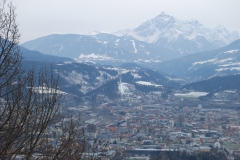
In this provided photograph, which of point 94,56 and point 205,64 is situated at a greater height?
point 94,56

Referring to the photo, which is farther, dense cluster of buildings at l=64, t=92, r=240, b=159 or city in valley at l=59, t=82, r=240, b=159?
dense cluster of buildings at l=64, t=92, r=240, b=159

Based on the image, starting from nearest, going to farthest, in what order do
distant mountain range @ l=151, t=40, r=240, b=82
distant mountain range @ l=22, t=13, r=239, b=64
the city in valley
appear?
1. the city in valley
2. distant mountain range @ l=151, t=40, r=240, b=82
3. distant mountain range @ l=22, t=13, r=239, b=64

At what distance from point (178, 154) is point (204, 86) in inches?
1817

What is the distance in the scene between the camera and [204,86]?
63.5 m

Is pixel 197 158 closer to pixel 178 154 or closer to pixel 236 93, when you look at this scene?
pixel 178 154

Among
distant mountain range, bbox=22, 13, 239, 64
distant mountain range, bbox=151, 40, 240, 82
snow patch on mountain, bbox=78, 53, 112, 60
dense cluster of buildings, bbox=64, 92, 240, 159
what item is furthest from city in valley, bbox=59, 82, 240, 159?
snow patch on mountain, bbox=78, 53, 112, 60

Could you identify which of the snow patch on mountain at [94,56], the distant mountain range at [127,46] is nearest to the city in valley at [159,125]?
the distant mountain range at [127,46]

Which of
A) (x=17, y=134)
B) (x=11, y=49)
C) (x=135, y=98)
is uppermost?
(x=11, y=49)

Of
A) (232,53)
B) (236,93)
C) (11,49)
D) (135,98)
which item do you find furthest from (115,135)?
(232,53)

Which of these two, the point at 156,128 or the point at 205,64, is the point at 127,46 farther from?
the point at 156,128

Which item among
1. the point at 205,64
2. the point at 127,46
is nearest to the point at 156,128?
the point at 205,64

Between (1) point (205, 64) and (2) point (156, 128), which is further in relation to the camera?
(1) point (205, 64)

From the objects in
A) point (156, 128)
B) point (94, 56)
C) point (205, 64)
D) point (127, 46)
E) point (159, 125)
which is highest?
point (127, 46)

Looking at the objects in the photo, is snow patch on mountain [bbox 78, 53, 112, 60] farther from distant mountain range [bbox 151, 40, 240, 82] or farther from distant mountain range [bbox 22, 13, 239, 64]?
distant mountain range [bbox 151, 40, 240, 82]
